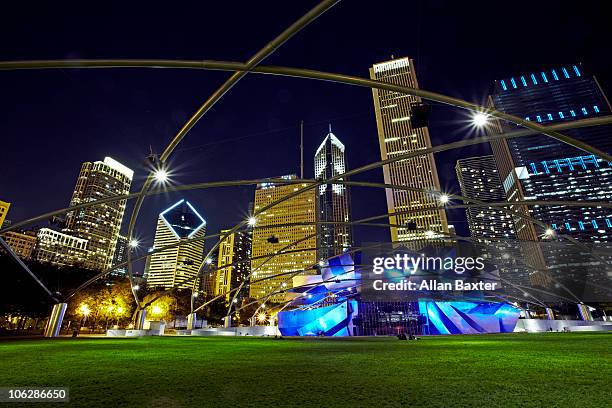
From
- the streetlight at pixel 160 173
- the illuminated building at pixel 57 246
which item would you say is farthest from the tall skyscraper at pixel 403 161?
the illuminated building at pixel 57 246

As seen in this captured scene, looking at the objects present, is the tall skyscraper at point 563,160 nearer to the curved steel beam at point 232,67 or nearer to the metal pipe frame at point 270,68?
the metal pipe frame at point 270,68

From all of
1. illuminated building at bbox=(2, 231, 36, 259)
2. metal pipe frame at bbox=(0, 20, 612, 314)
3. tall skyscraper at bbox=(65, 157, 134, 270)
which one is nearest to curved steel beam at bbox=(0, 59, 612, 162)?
metal pipe frame at bbox=(0, 20, 612, 314)

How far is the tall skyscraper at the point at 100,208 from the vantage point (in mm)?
173250

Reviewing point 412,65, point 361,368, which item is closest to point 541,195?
point 412,65

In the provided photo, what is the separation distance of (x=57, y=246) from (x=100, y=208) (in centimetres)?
3226

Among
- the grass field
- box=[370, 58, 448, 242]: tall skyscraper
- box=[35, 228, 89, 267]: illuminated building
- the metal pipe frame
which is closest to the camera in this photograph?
the grass field

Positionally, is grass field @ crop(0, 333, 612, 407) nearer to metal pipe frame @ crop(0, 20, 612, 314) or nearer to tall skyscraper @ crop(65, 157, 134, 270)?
metal pipe frame @ crop(0, 20, 612, 314)

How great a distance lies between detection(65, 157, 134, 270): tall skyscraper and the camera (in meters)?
173

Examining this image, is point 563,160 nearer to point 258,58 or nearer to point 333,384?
point 258,58

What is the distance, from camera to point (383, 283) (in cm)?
3969

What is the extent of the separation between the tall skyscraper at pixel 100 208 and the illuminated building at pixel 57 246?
9.04 metres

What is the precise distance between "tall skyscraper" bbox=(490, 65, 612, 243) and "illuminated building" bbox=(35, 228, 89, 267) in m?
220

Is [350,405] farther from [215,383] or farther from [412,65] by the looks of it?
[412,65]

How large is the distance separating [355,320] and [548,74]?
21594 cm
